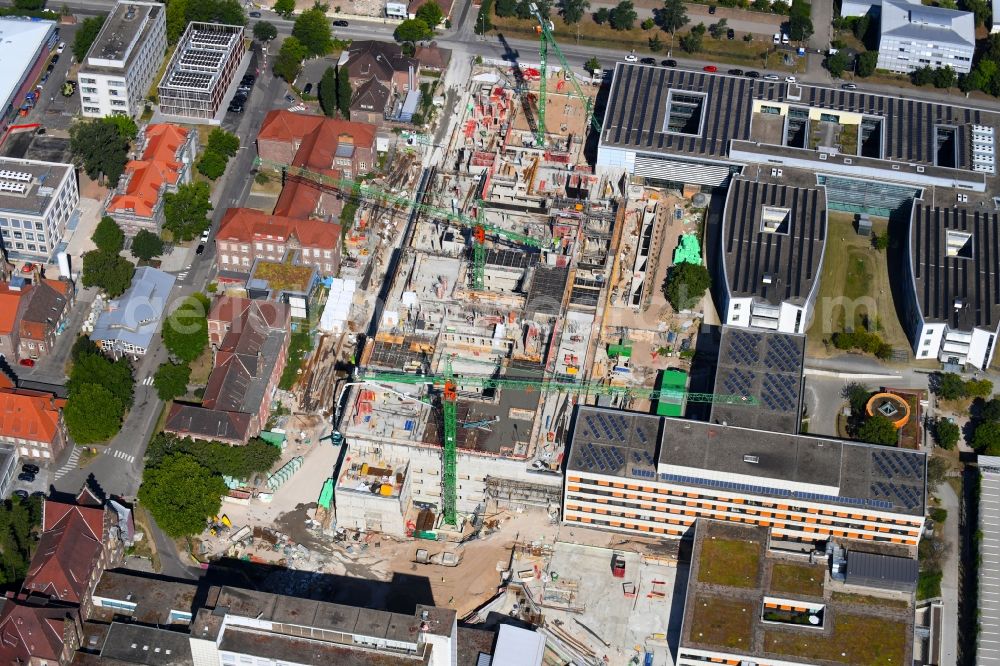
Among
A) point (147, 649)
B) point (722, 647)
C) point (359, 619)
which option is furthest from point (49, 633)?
point (722, 647)

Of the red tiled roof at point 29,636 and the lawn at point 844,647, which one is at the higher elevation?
the lawn at point 844,647

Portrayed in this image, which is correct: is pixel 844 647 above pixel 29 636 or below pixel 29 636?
above

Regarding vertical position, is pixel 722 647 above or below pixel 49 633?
above

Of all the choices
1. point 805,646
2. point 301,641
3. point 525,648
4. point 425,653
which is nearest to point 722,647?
point 805,646

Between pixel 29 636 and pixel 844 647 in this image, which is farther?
pixel 844 647

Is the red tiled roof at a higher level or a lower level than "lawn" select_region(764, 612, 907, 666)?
lower

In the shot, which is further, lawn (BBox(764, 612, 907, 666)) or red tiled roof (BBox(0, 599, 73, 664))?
lawn (BBox(764, 612, 907, 666))

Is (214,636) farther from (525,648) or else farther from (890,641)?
(890,641)

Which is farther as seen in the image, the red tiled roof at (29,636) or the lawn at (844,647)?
the lawn at (844,647)
